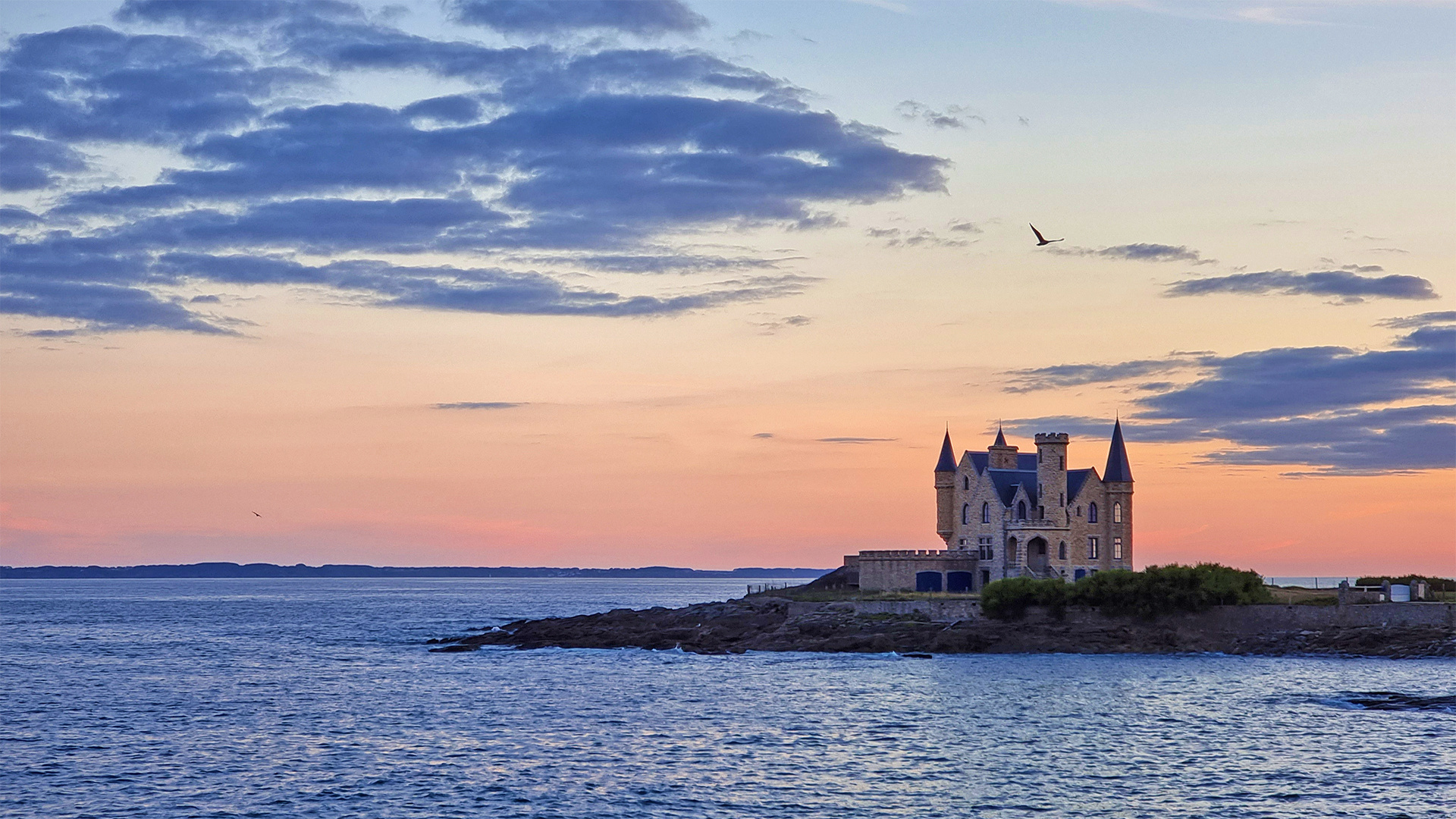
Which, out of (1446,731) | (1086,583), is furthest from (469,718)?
(1086,583)

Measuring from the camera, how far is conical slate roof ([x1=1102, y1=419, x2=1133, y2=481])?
344 ft

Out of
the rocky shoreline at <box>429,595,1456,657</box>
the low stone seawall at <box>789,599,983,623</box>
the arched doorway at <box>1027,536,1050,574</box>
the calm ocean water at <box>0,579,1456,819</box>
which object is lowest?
the calm ocean water at <box>0,579,1456,819</box>

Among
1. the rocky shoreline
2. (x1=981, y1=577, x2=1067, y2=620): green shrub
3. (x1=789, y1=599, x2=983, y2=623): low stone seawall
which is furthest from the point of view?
(x1=789, y1=599, x2=983, y2=623): low stone seawall

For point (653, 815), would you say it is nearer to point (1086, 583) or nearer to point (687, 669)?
point (687, 669)

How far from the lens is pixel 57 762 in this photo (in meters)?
45.4

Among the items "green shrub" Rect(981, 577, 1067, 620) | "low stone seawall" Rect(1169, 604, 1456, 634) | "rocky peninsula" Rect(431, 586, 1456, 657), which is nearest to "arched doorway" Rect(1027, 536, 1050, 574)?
"rocky peninsula" Rect(431, 586, 1456, 657)

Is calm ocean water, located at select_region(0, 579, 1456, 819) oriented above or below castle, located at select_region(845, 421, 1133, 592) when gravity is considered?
below

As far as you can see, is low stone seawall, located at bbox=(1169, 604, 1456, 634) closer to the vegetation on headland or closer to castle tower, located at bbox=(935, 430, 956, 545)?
the vegetation on headland

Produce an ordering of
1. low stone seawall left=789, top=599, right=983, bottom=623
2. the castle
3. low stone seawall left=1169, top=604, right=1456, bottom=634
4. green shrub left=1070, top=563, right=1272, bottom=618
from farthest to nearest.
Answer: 1. the castle
2. low stone seawall left=789, top=599, right=983, bottom=623
3. green shrub left=1070, top=563, right=1272, bottom=618
4. low stone seawall left=1169, top=604, right=1456, bottom=634

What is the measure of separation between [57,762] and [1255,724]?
39.6m

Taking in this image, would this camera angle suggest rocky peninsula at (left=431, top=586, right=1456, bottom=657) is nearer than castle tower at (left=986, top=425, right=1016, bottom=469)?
Yes

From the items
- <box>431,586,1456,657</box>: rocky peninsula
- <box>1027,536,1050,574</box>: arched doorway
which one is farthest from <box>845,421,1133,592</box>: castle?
<box>431,586,1456,657</box>: rocky peninsula

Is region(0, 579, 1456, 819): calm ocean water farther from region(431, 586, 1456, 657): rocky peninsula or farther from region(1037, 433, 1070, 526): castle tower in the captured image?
region(1037, 433, 1070, 526): castle tower

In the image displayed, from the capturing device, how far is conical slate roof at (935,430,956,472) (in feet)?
359
